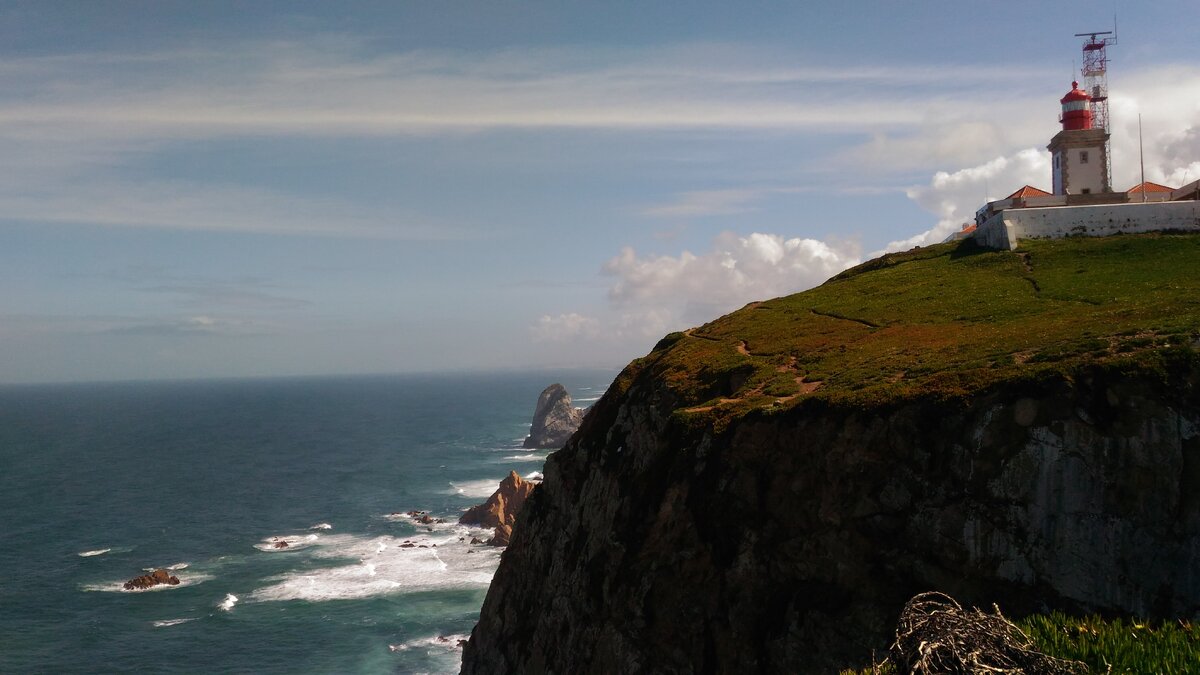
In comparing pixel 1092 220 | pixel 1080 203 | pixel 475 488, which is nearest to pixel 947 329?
pixel 1092 220

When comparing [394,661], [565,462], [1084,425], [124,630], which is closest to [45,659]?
[124,630]

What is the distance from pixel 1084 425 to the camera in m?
23.3

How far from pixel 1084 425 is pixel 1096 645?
11925mm

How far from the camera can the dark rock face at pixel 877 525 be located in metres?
22.2

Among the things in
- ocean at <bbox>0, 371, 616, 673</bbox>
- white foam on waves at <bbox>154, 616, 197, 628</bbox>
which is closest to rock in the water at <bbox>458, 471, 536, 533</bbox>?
ocean at <bbox>0, 371, 616, 673</bbox>

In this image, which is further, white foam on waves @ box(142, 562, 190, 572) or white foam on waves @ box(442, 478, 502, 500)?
white foam on waves @ box(442, 478, 502, 500)

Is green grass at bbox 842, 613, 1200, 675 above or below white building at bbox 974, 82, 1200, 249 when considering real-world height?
below

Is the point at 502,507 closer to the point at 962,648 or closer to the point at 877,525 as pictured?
the point at 877,525

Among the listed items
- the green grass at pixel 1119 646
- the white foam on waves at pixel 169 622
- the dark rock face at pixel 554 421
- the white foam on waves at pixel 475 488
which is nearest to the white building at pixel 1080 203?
the green grass at pixel 1119 646

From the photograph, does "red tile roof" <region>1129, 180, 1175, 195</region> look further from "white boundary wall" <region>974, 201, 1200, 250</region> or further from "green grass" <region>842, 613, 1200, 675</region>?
"green grass" <region>842, 613, 1200, 675</region>

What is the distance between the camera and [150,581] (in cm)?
7375

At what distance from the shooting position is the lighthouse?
179 ft

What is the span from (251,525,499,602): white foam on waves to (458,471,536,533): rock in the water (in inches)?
103

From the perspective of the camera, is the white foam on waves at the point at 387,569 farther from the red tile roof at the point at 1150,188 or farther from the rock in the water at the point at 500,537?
the red tile roof at the point at 1150,188
